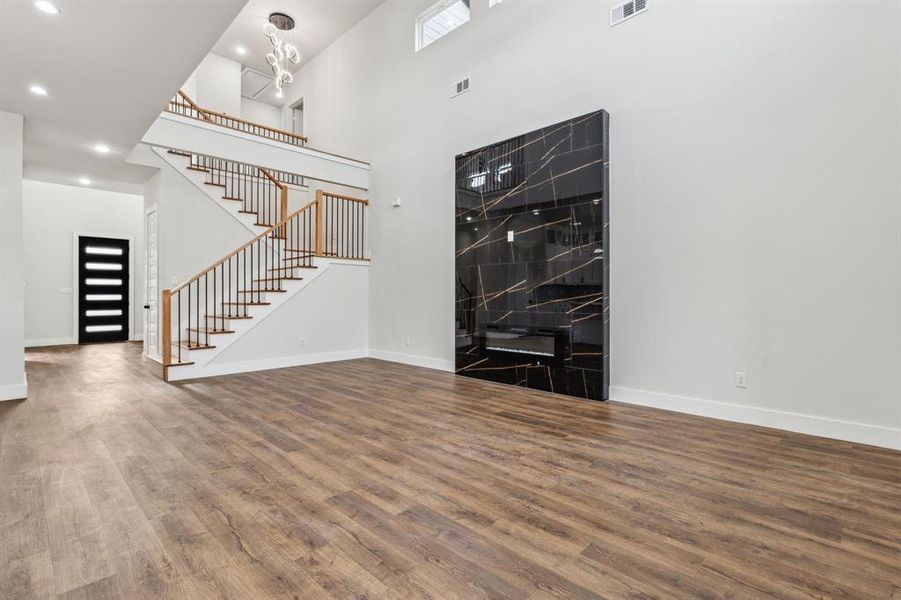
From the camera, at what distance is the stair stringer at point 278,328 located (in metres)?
5.73

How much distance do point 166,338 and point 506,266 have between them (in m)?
4.45

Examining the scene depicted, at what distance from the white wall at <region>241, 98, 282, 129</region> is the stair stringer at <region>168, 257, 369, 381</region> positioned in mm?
6828

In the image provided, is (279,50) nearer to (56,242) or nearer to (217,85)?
(217,85)

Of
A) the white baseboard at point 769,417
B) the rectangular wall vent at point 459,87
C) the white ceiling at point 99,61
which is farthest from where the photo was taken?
the rectangular wall vent at point 459,87

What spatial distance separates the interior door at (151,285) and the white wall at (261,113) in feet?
18.2

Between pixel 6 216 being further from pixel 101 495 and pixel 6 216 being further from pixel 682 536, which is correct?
pixel 682 536

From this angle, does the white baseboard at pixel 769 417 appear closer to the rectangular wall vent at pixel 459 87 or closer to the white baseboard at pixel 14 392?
the rectangular wall vent at pixel 459 87

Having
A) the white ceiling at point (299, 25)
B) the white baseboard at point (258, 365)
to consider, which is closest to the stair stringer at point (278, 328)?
the white baseboard at point (258, 365)

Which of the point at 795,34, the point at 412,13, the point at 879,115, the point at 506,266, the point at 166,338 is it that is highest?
the point at 412,13

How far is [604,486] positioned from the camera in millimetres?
2469

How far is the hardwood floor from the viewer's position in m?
1.66

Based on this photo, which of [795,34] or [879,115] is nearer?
[879,115]

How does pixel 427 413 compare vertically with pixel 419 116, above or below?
below

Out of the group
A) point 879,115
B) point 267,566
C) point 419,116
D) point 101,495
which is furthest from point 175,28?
point 879,115
